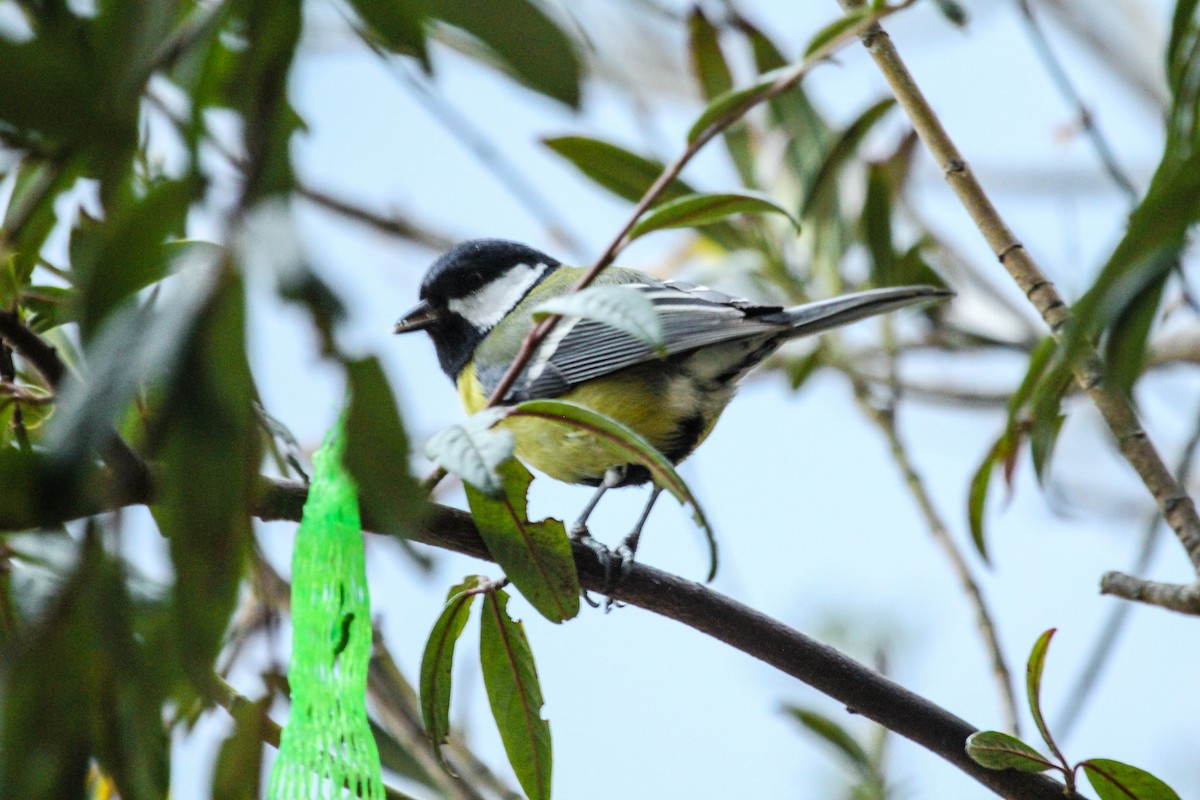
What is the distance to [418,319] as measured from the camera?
2354 mm

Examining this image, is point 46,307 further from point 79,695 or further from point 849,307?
point 849,307

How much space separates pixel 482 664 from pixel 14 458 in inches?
21.7

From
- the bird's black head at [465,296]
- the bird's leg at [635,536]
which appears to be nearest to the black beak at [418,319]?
the bird's black head at [465,296]

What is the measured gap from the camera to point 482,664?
1055 millimetres

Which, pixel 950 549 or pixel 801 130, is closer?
pixel 950 549

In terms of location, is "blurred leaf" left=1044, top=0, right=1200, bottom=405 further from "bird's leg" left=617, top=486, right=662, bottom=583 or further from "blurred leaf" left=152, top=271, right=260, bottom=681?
"bird's leg" left=617, top=486, right=662, bottom=583

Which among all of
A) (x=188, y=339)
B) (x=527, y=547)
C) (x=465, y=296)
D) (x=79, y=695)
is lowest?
(x=79, y=695)

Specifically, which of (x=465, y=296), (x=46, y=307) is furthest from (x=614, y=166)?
(x=465, y=296)

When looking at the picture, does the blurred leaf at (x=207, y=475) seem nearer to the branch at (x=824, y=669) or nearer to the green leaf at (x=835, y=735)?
the branch at (x=824, y=669)

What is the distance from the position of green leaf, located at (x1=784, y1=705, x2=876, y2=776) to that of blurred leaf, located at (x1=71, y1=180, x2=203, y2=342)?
1135 millimetres

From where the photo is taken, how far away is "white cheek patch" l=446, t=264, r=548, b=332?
2.43 m

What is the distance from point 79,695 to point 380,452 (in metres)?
0.19

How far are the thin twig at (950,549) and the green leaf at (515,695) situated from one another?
2.10 feet

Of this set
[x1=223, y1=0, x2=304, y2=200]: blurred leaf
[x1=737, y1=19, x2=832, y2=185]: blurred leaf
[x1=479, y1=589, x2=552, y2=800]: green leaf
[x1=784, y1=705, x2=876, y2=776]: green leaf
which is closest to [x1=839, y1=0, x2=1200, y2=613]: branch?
[x1=784, y1=705, x2=876, y2=776]: green leaf
